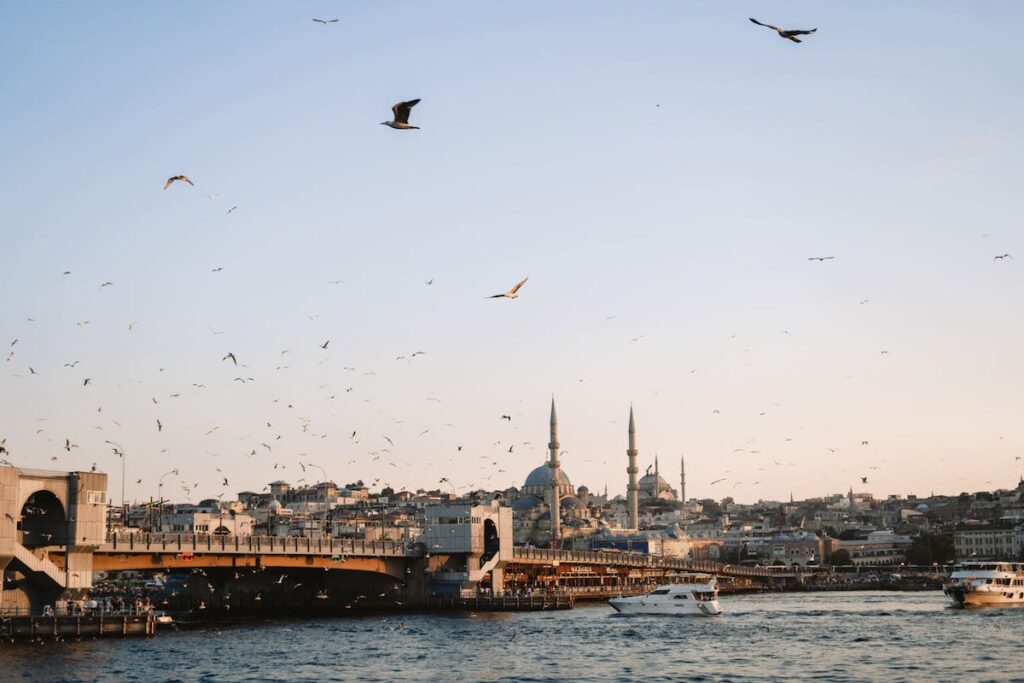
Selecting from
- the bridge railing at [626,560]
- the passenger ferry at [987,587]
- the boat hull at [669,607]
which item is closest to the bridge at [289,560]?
the bridge railing at [626,560]

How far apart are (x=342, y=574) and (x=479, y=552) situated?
1022 centimetres

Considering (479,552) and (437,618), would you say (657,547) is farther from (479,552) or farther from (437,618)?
(437,618)

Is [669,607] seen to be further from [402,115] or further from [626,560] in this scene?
[402,115]

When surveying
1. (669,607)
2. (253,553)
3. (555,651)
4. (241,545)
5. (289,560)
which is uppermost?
(241,545)

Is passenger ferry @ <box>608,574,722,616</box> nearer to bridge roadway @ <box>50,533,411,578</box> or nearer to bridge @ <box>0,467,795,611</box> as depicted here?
bridge @ <box>0,467,795,611</box>

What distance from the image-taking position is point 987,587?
94125 millimetres

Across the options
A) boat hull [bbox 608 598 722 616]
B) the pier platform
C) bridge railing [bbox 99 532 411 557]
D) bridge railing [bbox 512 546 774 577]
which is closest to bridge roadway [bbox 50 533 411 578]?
bridge railing [bbox 99 532 411 557]

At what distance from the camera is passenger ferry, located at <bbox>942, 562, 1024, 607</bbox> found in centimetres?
9338

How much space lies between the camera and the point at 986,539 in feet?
614

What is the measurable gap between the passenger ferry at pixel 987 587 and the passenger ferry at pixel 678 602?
59.1 ft

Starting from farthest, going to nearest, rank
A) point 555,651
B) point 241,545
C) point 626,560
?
point 626,560
point 241,545
point 555,651

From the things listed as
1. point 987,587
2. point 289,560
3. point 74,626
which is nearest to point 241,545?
point 289,560

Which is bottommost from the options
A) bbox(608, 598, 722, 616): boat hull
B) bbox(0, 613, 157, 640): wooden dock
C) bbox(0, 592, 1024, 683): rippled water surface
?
bbox(608, 598, 722, 616): boat hull

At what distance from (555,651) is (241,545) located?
26967 mm
